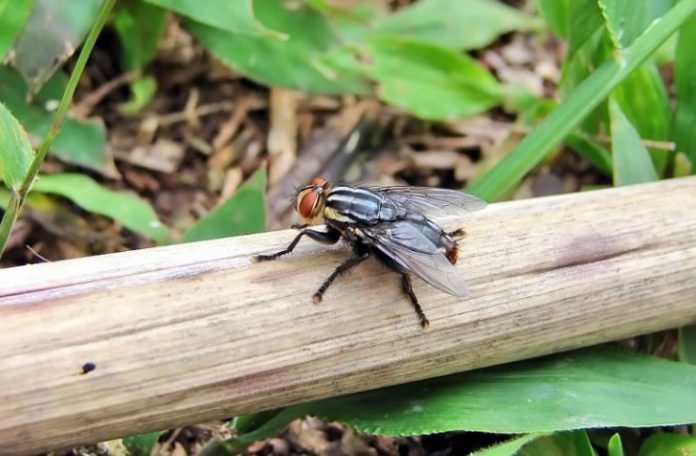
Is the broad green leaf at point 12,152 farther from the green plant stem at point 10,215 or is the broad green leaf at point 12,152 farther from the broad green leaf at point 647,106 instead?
the broad green leaf at point 647,106

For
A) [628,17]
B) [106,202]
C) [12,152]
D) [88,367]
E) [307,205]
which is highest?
[628,17]

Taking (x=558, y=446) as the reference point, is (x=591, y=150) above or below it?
above

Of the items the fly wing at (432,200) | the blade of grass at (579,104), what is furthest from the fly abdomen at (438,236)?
the blade of grass at (579,104)

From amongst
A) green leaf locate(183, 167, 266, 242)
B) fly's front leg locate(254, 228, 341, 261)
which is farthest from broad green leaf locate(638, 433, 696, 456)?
green leaf locate(183, 167, 266, 242)

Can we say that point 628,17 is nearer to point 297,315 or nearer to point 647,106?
point 647,106

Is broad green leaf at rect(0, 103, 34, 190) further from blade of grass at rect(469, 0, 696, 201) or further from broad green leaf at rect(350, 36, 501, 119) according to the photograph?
broad green leaf at rect(350, 36, 501, 119)

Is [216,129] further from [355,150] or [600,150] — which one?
[600,150]

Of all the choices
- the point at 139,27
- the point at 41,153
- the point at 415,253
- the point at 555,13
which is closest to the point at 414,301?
the point at 415,253
